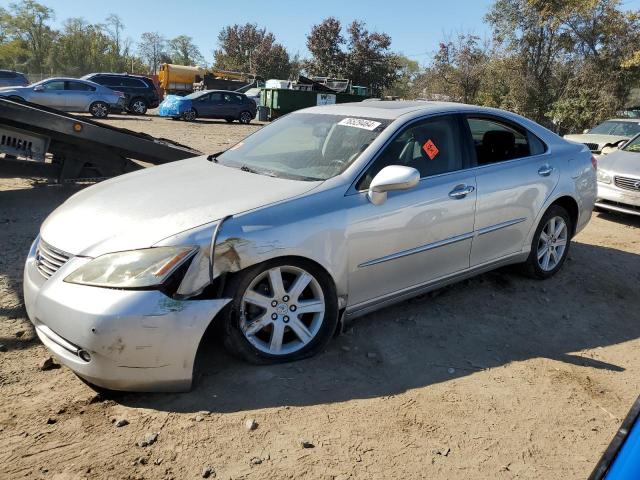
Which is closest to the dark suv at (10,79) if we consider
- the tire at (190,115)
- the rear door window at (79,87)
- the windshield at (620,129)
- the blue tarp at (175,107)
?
the rear door window at (79,87)

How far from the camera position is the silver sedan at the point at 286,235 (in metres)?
2.83

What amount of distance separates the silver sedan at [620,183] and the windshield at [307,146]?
5.42 m

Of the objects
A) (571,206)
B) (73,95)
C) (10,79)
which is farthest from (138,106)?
(571,206)

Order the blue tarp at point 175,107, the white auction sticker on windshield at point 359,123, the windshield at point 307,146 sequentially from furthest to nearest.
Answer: the blue tarp at point 175,107 < the white auction sticker on windshield at point 359,123 < the windshield at point 307,146

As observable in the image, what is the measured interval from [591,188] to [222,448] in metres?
4.33

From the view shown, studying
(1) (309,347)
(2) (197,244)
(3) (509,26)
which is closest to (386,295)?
(1) (309,347)

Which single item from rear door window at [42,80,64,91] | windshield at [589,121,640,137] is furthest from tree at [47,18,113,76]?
windshield at [589,121,640,137]

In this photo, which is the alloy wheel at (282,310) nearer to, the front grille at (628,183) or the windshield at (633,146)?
the front grille at (628,183)

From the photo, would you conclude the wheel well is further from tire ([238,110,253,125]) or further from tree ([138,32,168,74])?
tree ([138,32,168,74])

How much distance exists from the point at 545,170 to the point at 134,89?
980 inches

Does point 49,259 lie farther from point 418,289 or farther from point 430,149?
point 430,149

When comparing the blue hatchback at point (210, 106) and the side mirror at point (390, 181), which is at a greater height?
the side mirror at point (390, 181)

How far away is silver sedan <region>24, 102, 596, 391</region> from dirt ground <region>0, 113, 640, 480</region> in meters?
0.24

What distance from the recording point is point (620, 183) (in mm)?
7938
